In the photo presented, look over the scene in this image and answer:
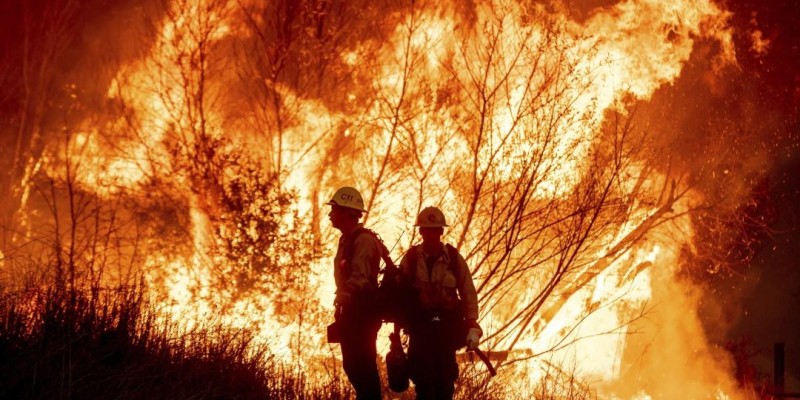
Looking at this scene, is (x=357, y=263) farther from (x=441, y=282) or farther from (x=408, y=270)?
(x=441, y=282)

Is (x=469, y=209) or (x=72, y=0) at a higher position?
(x=72, y=0)

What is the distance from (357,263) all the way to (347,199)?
0.57 metres

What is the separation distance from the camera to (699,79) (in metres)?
16.9

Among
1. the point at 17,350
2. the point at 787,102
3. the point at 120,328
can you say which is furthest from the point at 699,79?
the point at 17,350

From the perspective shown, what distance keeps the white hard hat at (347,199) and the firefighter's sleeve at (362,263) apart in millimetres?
301

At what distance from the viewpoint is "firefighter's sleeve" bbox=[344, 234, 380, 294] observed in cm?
689

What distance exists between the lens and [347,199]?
285 inches

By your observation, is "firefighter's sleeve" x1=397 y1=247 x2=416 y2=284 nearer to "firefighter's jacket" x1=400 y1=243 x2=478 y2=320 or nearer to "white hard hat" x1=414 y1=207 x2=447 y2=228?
"firefighter's jacket" x1=400 y1=243 x2=478 y2=320

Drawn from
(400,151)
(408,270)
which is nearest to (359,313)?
(408,270)

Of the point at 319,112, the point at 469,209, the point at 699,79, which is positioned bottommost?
the point at 469,209

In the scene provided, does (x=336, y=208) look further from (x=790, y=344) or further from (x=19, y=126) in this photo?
(x=790, y=344)

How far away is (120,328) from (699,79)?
12.7m

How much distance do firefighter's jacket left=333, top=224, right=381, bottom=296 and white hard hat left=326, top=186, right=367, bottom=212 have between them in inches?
7.7

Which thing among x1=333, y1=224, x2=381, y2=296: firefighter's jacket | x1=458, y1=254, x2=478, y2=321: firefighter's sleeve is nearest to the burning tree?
x1=458, y1=254, x2=478, y2=321: firefighter's sleeve
